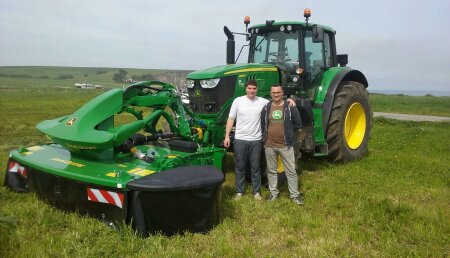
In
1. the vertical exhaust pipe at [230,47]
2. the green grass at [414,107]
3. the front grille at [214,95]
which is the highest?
the vertical exhaust pipe at [230,47]

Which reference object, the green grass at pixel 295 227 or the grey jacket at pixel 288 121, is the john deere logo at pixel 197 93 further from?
the green grass at pixel 295 227

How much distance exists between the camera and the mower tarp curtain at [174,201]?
12.7ft

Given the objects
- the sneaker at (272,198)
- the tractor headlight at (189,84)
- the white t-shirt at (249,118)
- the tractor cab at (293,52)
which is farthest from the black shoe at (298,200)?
the tractor headlight at (189,84)

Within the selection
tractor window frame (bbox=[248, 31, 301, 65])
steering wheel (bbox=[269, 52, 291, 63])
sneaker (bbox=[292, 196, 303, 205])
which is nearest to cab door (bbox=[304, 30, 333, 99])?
tractor window frame (bbox=[248, 31, 301, 65])

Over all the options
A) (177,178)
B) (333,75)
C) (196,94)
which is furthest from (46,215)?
(333,75)

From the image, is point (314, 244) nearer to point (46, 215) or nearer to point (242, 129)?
point (242, 129)

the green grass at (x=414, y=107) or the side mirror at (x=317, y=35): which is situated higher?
the side mirror at (x=317, y=35)

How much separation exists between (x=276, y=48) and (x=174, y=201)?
156 inches

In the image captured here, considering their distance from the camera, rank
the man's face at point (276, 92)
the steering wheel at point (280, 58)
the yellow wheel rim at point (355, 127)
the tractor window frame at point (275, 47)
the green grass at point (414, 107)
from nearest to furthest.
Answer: the man's face at point (276, 92) → the tractor window frame at point (275, 47) → the steering wheel at point (280, 58) → the yellow wheel rim at point (355, 127) → the green grass at point (414, 107)

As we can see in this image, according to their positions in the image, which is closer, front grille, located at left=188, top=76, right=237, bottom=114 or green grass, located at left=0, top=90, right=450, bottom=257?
green grass, located at left=0, top=90, right=450, bottom=257

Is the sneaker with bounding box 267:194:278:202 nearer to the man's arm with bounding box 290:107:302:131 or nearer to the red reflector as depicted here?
the man's arm with bounding box 290:107:302:131

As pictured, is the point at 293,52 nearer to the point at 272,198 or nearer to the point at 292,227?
the point at 272,198

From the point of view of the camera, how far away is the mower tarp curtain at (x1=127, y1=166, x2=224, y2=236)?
12.7 ft

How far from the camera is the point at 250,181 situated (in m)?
5.99
